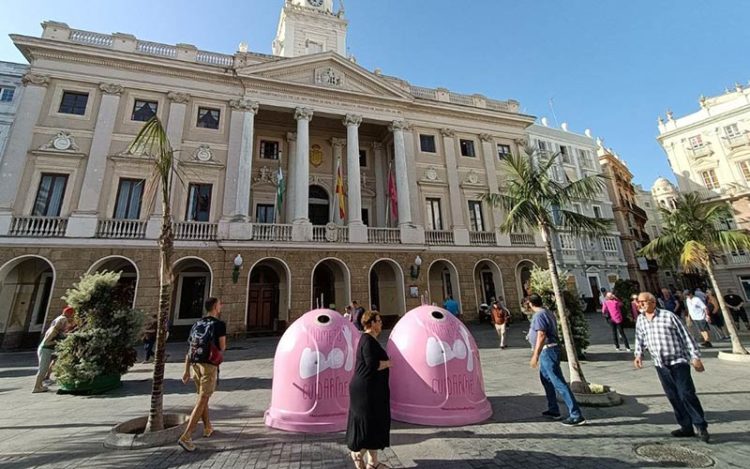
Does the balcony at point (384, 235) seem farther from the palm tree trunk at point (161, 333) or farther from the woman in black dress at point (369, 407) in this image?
the woman in black dress at point (369, 407)

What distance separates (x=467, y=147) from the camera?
74.7 ft

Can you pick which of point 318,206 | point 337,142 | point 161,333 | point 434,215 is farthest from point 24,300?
point 434,215

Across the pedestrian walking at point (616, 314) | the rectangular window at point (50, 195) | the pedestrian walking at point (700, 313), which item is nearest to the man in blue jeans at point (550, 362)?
the pedestrian walking at point (616, 314)

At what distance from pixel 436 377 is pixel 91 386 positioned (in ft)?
25.0

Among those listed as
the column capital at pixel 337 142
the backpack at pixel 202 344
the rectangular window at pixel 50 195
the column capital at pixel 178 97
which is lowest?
the backpack at pixel 202 344

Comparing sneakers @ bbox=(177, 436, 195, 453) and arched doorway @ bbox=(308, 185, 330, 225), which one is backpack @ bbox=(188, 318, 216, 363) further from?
arched doorway @ bbox=(308, 185, 330, 225)

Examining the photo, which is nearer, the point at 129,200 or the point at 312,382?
the point at 312,382

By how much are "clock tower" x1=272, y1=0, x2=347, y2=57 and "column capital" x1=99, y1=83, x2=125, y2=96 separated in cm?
1190

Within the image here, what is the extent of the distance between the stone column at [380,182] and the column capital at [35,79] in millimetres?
A: 17846

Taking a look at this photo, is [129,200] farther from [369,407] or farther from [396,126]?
[369,407]

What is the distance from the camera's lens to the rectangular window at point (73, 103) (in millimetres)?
15830

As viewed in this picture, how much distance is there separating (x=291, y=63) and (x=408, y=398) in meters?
19.8

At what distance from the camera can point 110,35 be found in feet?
56.1

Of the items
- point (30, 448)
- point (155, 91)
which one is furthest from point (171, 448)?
point (155, 91)
